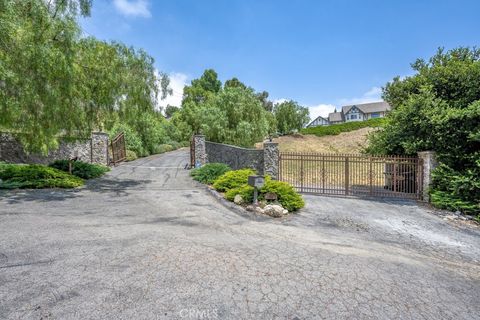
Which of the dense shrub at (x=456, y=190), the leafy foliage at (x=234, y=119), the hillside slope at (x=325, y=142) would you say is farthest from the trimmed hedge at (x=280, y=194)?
the hillside slope at (x=325, y=142)

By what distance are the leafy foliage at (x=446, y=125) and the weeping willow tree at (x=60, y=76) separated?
10138 millimetres

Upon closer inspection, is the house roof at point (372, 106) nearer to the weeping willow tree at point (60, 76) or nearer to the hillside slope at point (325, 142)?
the hillside slope at point (325, 142)

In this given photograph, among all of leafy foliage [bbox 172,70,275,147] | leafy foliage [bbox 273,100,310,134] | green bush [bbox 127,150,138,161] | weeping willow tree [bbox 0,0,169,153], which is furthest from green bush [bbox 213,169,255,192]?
leafy foliage [bbox 273,100,310,134]

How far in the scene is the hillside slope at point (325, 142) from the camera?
25828 millimetres

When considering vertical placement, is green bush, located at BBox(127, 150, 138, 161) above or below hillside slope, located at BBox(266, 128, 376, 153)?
below

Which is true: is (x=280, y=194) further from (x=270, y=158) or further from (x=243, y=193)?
(x=270, y=158)

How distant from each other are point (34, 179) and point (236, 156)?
7938 millimetres

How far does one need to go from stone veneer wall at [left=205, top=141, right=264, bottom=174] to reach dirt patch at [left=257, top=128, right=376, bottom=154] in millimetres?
9998

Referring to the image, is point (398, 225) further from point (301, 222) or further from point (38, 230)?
point (38, 230)

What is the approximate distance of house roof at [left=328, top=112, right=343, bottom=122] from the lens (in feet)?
231

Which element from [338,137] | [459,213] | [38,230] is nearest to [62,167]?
[38,230]

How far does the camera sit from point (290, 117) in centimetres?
3534
